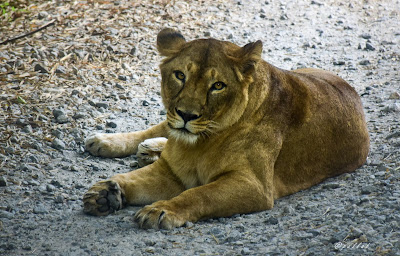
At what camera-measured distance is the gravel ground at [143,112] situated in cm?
392

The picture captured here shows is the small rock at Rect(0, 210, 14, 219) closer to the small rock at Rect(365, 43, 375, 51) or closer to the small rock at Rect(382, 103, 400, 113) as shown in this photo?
the small rock at Rect(382, 103, 400, 113)

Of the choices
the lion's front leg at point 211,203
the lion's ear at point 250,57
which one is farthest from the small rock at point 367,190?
the lion's ear at point 250,57

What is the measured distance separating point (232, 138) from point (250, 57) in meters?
0.67

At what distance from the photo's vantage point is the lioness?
4371 mm

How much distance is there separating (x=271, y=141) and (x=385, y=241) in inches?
52.0

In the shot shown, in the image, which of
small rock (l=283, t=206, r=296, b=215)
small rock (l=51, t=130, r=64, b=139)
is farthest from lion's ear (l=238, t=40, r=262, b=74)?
small rock (l=51, t=130, r=64, b=139)

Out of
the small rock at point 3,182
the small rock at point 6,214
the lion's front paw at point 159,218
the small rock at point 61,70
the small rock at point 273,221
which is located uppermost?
the small rock at point 273,221

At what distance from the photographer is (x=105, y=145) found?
559cm

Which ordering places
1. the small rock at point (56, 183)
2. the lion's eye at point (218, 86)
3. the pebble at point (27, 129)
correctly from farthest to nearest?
the pebble at point (27, 129)
the small rock at point (56, 183)
the lion's eye at point (218, 86)

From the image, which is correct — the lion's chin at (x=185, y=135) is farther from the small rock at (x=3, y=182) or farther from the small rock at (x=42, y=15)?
the small rock at (x=42, y=15)

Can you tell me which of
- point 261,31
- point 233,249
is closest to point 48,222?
point 233,249

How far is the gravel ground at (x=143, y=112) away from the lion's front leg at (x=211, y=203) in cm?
8

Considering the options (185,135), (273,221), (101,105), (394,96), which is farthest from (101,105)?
(394,96)

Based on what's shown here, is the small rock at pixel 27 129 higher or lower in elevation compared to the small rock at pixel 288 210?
lower
